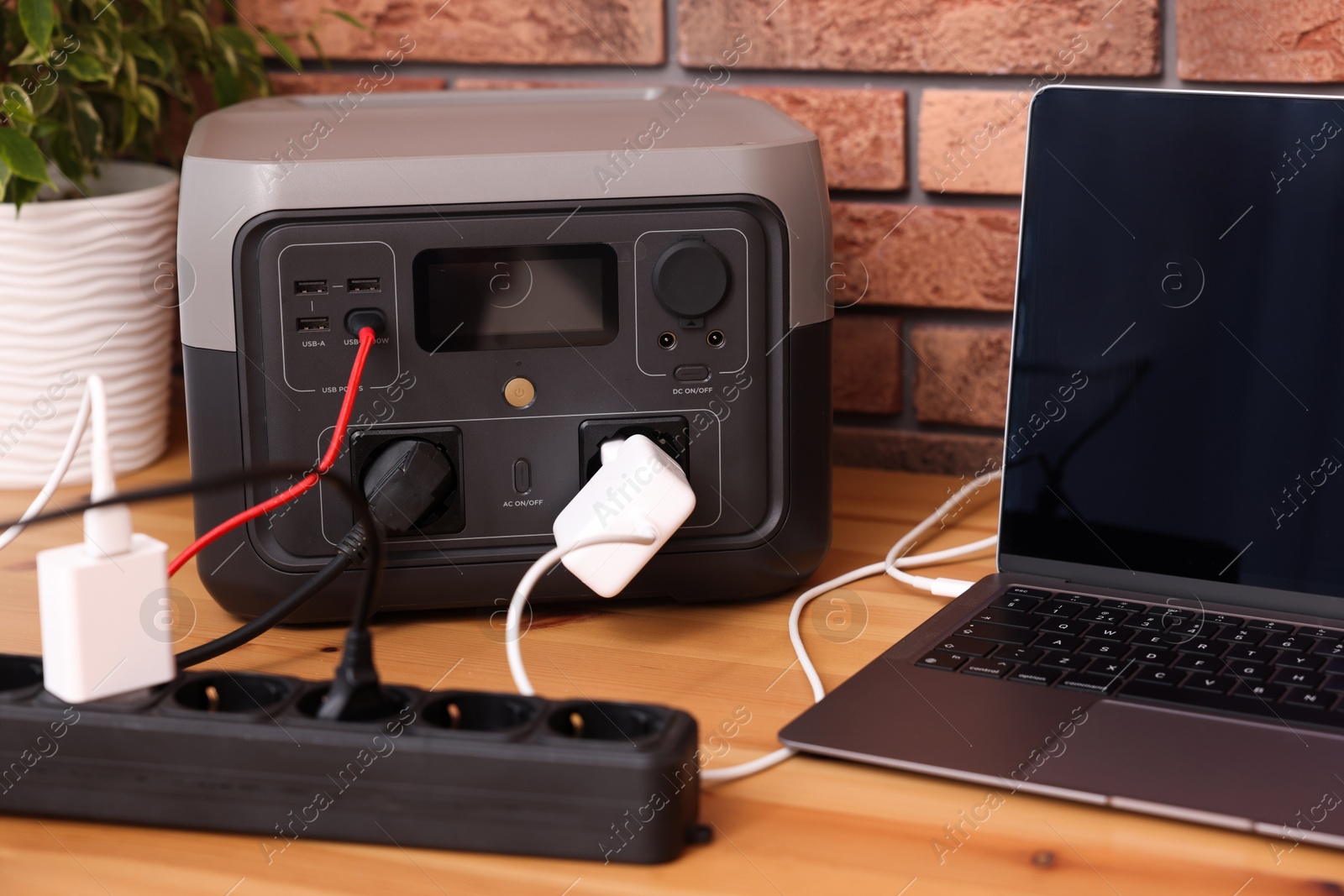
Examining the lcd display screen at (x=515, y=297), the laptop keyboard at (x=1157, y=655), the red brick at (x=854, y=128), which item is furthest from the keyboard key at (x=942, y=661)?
the red brick at (x=854, y=128)

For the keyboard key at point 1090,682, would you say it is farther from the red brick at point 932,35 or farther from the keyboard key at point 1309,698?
the red brick at point 932,35

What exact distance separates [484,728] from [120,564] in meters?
0.15

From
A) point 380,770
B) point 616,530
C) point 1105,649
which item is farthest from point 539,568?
point 1105,649

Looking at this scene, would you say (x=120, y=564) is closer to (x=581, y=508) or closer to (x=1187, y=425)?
(x=581, y=508)

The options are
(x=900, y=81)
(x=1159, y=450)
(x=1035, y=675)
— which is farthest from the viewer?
(x=900, y=81)

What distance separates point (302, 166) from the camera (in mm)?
612

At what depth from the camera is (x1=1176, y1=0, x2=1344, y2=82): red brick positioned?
78cm

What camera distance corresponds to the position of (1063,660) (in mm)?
575

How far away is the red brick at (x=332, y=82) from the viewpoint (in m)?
0.99

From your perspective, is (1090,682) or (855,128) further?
(855,128)

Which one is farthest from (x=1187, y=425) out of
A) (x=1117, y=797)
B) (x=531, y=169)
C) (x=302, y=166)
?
(x=302, y=166)

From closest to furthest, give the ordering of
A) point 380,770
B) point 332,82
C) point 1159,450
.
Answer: point 380,770
point 1159,450
point 332,82

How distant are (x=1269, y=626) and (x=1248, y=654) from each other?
0.13 ft

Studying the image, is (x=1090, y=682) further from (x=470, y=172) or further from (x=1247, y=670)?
(x=470, y=172)
